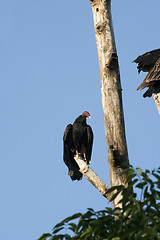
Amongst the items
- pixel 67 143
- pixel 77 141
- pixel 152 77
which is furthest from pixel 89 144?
pixel 152 77

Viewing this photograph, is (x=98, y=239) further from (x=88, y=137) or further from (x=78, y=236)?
(x=88, y=137)

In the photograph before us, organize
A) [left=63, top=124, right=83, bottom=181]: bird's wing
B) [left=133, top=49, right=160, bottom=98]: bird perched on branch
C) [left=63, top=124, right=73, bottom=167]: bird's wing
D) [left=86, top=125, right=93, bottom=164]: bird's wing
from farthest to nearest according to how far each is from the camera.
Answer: [left=86, top=125, right=93, bottom=164]: bird's wing, [left=63, top=124, right=73, bottom=167]: bird's wing, [left=63, top=124, right=83, bottom=181]: bird's wing, [left=133, top=49, right=160, bottom=98]: bird perched on branch

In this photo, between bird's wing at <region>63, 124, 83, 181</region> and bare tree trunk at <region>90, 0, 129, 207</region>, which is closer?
bare tree trunk at <region>90, 0, 129, 207</region>

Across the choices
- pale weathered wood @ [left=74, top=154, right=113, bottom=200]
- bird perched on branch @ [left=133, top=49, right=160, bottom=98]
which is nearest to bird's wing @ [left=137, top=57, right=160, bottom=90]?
bird perched on branch @ [left=133, top=49, right=160, bottom=98]

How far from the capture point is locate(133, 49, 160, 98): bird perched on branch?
5.16m

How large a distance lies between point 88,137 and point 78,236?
16.7 ft

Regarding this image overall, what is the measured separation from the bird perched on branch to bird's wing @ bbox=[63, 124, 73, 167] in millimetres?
2232

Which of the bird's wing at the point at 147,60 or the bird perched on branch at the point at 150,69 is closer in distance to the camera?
the bird perched on branch at the point at 150,69

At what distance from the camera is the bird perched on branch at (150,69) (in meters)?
5.16

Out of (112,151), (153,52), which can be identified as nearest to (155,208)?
(112,151)

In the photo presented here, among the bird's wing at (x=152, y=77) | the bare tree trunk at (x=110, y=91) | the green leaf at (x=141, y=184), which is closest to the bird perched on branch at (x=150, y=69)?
the bird's wing at (x=152, y=77)

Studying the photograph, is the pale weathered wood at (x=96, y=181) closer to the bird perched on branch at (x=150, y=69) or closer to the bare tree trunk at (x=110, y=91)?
the bare tree trunk at (x=110, y=91)

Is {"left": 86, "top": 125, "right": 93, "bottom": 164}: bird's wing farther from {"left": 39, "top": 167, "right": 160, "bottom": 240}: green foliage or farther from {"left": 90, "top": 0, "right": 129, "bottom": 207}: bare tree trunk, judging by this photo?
{"left": 39, "top": 167, "right": 160, "bottom": 240}: green foliage

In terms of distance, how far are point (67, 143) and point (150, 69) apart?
2.61 m
